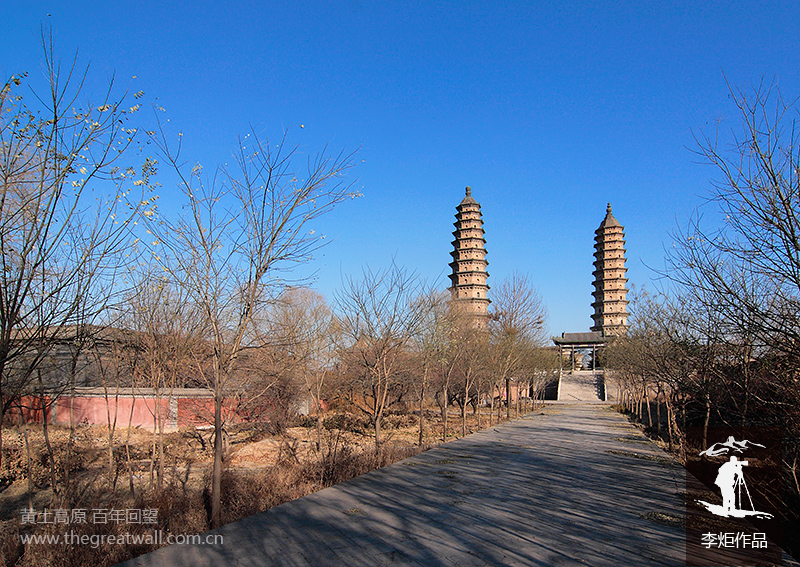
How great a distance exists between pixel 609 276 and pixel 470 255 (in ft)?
88.4

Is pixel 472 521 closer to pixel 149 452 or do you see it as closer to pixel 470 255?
pixel 149 452

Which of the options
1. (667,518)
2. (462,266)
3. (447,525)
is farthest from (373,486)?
(462,266)

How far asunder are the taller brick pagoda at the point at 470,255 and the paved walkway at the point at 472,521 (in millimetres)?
65438

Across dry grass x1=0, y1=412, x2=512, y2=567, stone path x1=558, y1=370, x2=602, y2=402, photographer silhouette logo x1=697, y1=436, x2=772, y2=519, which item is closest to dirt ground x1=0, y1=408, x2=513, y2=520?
dry grass x1=0, y1=412, x2=512, y2=567

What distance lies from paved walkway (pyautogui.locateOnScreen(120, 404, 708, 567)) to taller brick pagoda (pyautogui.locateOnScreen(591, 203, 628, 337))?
254 ft

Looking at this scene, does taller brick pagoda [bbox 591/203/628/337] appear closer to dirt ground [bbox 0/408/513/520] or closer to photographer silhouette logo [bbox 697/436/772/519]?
dirt ground [bbox 0/408/513/520]

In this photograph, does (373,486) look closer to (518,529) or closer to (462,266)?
(518,529)

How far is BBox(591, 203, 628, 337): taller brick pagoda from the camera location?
82.8 m

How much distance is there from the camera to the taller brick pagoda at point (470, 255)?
76500 millimetres

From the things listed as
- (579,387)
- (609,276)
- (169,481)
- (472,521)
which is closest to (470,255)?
(609,276)

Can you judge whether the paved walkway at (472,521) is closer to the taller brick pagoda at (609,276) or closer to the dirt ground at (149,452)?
the dirt ground at (149,452)

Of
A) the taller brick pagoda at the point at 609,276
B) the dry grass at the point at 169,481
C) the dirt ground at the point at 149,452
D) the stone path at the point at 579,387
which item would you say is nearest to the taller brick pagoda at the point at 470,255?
the stone path at the point at 579,387

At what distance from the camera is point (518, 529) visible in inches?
242

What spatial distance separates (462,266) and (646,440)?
6130 centimetres
